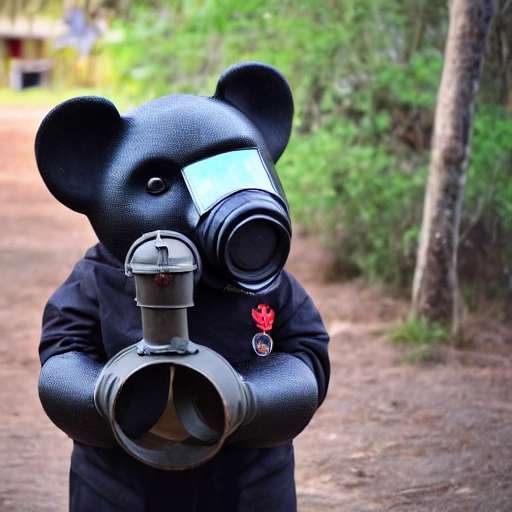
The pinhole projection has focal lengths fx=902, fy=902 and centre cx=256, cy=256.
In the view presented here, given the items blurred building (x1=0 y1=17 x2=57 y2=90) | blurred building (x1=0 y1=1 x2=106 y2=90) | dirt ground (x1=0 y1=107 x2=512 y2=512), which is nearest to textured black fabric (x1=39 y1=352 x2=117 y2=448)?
dirt ground (x1=0 y1=107 x2=512 y2=512)

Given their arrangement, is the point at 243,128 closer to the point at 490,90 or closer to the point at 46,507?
the point at 46,507

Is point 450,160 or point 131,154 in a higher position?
point 131,154

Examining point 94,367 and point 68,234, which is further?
point 68,234

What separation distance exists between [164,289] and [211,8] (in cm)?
493

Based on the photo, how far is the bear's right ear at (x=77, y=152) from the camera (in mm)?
2578

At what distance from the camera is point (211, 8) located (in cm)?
675

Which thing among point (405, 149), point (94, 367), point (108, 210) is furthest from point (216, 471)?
point (405, 149)

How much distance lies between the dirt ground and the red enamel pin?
4.80 ft

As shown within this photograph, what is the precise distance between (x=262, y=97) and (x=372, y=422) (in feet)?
8.57

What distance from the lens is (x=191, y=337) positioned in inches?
99.3

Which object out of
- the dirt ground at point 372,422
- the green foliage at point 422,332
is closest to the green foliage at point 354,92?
the dirt ground at point 372,422

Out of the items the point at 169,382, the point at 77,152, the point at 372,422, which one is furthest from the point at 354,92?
the point at 169,382

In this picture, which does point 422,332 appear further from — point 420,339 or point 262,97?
point 262,97

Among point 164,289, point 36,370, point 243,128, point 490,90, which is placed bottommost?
point 36,370
